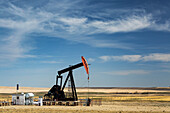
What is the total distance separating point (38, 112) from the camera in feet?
92.4

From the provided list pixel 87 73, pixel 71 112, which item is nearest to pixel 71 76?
pixel 87 73

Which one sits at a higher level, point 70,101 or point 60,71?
point 60,71

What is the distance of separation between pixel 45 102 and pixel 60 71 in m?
5.46

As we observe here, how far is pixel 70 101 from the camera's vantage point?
132ft

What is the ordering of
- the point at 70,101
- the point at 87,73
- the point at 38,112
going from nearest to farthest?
the point at 38,112 → the point at 87,73 → the point at 70,101

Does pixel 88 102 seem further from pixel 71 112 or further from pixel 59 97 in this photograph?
pixel 71 112

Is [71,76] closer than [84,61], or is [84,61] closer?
[84,61]

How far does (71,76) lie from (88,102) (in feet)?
17.2

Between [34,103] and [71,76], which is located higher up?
[71,76]

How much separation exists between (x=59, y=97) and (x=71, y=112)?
46.2 feet

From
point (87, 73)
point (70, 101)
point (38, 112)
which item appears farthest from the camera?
point (70, 101)

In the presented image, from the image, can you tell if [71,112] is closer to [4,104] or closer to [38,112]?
[38,112]

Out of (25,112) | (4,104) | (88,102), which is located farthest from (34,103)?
(25,112)

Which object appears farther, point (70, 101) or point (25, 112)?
point (70, 101)
